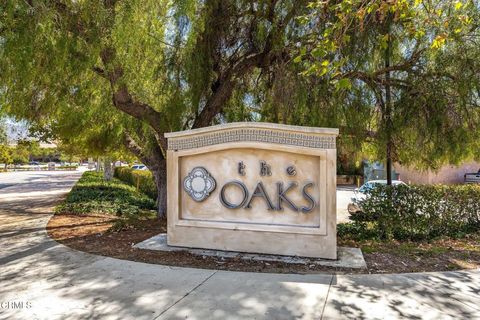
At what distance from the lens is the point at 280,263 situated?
6215 mm

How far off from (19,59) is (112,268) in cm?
346

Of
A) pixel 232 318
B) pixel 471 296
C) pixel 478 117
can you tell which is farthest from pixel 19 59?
pixel 478 117

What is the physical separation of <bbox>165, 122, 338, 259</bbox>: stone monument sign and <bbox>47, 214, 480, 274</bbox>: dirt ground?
18.8 inches

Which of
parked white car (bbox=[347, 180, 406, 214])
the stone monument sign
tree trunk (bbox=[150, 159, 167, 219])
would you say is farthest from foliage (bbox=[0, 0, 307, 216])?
parked white car (bbox=[347, 180, 406, 214])

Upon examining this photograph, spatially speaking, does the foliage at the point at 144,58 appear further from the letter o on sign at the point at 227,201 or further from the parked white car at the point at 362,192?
the parked white car at the point at 362,192

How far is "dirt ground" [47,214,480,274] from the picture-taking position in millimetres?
6051

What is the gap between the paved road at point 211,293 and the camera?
4.28m

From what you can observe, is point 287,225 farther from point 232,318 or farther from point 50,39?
point 50,39

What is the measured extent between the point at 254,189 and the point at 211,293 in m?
2.36

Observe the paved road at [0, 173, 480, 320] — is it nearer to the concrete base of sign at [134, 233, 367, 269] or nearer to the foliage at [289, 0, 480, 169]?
the concrete base of sign at [134, 233, 367, 269]

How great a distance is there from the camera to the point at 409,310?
437cm

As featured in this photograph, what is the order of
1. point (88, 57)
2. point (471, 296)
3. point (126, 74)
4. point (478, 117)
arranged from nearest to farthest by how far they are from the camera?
point (471, 296) → point (88, 57) → point (126, 74) → point (478, 117)

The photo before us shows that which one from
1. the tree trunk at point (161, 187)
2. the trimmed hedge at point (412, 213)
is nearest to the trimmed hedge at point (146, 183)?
the tree trunk at point (161, 187)

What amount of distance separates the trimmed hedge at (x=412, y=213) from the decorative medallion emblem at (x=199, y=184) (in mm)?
3779
